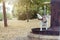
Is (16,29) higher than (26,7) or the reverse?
the reverse

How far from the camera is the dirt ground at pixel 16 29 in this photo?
1840 mm

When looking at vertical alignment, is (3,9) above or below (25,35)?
above

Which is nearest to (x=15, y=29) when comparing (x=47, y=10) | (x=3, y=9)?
(x=3, y=9)

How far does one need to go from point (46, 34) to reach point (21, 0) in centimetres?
34

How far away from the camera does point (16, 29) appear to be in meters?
1.85

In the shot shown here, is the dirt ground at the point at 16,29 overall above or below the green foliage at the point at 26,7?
below

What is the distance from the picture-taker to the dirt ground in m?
1.84

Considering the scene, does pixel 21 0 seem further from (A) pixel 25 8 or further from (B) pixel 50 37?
(B) pixel 50 37

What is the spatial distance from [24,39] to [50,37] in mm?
212

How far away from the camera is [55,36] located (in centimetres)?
176

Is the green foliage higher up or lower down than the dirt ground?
higher up

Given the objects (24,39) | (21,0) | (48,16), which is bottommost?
(24,39)

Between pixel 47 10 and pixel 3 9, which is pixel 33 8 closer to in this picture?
pixel 47 10

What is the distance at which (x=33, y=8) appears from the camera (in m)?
1.83
